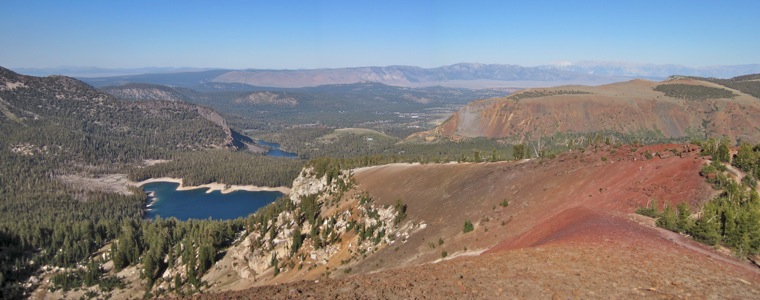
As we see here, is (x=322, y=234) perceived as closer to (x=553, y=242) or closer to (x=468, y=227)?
(x=468, y=227)

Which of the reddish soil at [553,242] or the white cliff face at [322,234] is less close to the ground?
the reddish soil at [553,242]

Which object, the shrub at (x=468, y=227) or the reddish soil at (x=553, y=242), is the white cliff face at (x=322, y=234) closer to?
the reddish soil at (x=553, y=242)

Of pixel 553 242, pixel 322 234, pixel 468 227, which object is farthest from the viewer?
pixel 322 234

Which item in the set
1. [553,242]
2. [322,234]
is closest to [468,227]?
[553,242]

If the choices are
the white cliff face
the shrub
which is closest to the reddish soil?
the shrub

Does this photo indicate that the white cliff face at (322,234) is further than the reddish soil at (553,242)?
Yes

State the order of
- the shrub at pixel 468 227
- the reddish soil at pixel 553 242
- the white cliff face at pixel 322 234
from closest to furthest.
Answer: the reddish soil at pixel 553 242 → the shrub at pixel 468 227 → the white cliff face at pixel 322 234

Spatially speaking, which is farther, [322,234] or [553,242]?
[322,234]

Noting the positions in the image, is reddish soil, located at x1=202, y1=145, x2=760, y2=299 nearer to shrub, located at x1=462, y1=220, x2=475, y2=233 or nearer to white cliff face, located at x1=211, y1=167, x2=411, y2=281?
shrub, located at x1=462, y1=220, x2=475, y2=233

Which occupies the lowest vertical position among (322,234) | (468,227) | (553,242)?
(322,234)

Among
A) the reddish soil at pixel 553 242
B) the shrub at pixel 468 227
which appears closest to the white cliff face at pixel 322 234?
the reddish soil at pixel 553 242
